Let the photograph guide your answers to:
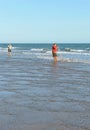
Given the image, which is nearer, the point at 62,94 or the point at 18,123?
the point at 18,123

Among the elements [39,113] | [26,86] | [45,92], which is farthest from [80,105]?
[26,86]

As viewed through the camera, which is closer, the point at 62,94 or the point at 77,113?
the point at 77,113

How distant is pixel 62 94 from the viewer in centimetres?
1284

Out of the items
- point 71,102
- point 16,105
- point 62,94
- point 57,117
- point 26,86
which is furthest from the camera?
point 26,86

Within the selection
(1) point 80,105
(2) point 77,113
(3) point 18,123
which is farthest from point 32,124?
(1) point 80,105

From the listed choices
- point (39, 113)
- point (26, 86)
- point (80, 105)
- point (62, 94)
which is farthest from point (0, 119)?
point (26, 86)

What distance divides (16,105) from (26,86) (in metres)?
4.33

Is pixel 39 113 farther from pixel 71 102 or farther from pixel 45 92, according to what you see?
pixel 45 92

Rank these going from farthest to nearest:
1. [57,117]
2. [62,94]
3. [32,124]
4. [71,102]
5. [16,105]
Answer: [62,94], [71,102], [16,105], [57,117], [32,124]

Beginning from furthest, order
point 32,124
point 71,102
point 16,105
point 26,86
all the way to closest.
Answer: point 26,86, point 71,102, point 16,105, point 32,124

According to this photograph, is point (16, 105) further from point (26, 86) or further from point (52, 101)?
point (26, 86)

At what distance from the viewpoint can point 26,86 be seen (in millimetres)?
14859

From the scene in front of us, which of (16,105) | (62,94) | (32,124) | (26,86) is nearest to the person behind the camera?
(32,124)

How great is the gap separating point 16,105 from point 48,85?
487 centimetres
